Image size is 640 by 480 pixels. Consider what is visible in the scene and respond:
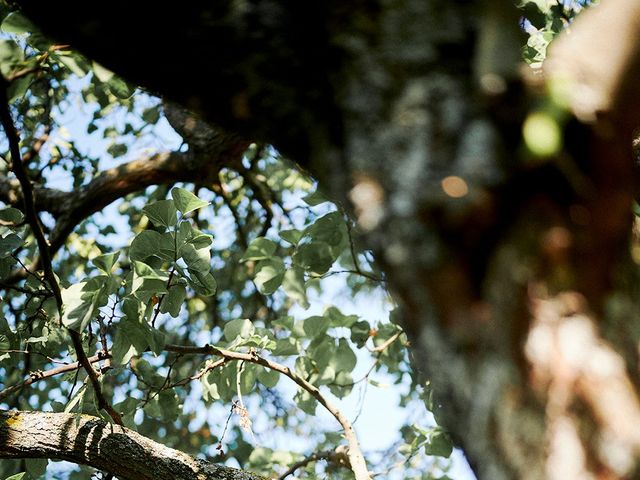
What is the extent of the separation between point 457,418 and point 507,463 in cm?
8

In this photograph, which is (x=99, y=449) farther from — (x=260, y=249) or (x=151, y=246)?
(x=260, y=249)

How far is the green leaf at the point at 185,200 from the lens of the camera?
1.91 meters

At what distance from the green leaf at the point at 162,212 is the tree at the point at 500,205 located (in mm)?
1157

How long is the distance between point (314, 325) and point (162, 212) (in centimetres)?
79

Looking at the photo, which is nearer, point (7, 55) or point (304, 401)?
point (7, 55)

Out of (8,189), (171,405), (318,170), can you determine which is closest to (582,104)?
(318,170)

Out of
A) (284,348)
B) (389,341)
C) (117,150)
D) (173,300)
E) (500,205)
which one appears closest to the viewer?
(500,205)

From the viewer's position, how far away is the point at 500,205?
2.34 feet

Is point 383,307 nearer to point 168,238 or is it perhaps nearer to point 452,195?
point 168,238

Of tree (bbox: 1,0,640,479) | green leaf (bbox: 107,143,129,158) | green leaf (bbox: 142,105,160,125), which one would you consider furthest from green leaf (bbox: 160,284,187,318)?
green leaf (bbox: 107,143,129,158)

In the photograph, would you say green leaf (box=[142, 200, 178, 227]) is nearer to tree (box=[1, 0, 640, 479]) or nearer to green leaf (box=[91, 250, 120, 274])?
green leaf (box=[91, 250, 120, 274])

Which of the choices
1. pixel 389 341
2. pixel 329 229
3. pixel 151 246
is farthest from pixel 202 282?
pixel 389 341

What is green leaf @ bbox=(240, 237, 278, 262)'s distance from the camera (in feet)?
8.02

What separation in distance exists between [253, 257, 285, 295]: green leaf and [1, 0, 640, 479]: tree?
1588mm
